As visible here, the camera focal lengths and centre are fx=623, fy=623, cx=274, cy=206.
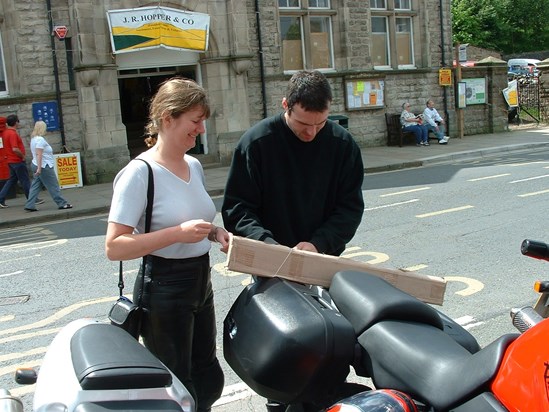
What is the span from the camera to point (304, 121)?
299cm

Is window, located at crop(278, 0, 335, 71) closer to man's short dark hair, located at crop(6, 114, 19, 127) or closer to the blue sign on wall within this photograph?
the blue sign on wall

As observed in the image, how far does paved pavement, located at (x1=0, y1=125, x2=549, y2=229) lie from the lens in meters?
12.0

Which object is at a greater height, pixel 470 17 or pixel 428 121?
pixel 470 17

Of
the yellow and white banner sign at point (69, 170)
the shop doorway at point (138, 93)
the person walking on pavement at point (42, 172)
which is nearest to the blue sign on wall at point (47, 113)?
the yellow and white banner sign at point (69, 170)

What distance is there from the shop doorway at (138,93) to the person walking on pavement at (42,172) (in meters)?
4.67

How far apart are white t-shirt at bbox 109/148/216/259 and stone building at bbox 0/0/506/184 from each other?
1301cm

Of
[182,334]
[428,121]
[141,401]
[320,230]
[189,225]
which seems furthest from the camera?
[428,121]

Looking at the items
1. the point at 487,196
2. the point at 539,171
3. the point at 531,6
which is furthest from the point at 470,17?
the point at 487,196

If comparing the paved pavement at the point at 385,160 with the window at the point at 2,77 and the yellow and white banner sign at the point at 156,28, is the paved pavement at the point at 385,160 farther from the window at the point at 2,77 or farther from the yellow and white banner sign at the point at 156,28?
the yellow and white banner sign at the point at 156,28

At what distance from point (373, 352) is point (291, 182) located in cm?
119

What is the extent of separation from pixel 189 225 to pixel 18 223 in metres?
9.98

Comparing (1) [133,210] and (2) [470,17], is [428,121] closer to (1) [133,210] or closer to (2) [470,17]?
(1) [133,210]

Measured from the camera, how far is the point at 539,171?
1341 centimetres

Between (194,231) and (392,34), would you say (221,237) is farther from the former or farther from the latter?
(392,34)
